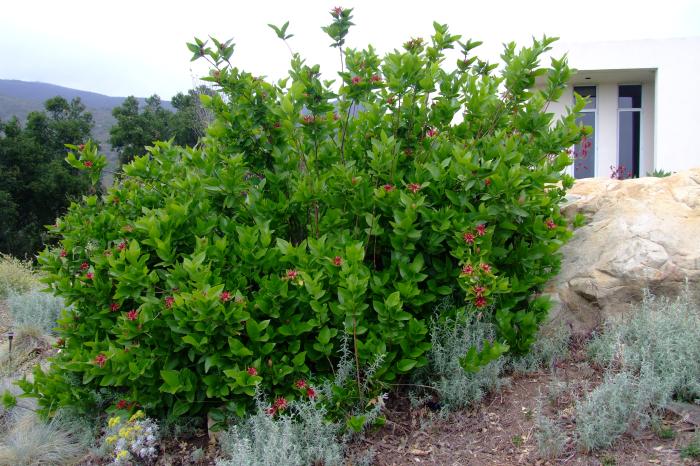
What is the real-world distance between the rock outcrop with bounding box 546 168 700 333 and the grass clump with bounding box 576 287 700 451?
152 mm

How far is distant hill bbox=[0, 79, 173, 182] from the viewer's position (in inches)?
1010

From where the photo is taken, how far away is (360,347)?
2.96 meters

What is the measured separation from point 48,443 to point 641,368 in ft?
10.6

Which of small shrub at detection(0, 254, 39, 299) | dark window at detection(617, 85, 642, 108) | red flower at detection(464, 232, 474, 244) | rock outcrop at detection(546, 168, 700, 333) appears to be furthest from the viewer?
dark window at detection(617, 85, 642, 108)

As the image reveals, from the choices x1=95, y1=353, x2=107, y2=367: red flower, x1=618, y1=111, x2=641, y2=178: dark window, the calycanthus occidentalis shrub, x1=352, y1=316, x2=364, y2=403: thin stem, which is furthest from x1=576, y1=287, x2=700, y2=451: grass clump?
x1=618, y1=111, x2=641, y2=178: dark window

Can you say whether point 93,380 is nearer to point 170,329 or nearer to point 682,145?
point 170,329

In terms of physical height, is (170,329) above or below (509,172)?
below

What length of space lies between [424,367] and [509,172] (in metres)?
1.19

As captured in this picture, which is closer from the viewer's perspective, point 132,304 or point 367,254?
point 367,254

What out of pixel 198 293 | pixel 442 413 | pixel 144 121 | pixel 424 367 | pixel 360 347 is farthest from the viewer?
pixel 144 121

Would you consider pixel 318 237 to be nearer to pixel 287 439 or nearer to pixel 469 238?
pixel 469 238

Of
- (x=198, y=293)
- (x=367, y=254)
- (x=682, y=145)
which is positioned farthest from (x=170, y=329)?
(x=682, y=145)

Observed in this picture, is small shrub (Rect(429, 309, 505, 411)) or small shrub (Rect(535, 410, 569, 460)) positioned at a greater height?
small shrub (Rect(429, 309, 505, 411))

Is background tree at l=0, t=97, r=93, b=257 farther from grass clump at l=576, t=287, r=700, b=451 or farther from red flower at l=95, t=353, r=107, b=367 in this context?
grass clump at l=576, t=287, r=700, b=451
